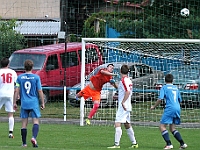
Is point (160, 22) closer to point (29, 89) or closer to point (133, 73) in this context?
point (133, 73)

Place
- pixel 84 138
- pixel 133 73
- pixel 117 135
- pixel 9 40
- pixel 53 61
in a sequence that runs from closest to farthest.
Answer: pixel 117 135 → pixel 84 138 → pixel 133 73 → pixel 53 61 → pixel 9 40

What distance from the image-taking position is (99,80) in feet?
63.3

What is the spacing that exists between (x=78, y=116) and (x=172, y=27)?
6.91 m

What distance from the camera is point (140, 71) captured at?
20750 mm

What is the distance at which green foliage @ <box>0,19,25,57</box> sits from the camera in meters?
24.8

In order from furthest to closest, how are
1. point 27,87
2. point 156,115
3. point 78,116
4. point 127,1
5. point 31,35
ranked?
point 127,1 → point 31,35 → point 78,116 → point 156,115 → point 27,87

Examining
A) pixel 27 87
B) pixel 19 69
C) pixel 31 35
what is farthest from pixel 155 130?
pixel 31 35

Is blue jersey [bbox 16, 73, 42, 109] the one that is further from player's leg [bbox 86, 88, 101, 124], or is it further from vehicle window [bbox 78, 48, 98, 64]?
vehicle window [bbox 78, 48, 98, 64]

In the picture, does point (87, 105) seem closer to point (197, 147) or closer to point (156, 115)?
point (156, 115)

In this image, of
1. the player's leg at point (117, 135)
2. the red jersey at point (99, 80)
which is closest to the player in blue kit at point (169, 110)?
the player's leg at point (117, 135)

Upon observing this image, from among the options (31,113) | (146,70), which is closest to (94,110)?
(146,70)

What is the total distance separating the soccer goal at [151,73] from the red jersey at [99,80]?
83 centimetres

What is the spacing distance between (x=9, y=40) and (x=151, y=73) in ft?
21.7

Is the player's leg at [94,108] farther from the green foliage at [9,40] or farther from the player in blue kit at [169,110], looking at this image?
the green foliage at [9,40]
